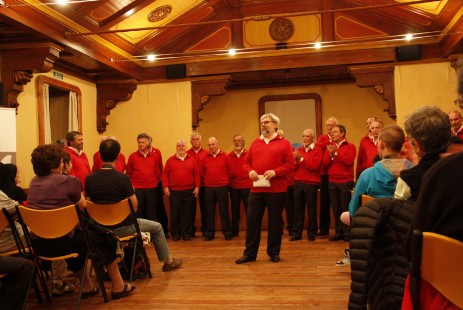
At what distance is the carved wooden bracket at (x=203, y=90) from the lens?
8258 millimetres

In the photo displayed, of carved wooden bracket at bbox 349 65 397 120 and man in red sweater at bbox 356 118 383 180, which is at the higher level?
carved wooden bracket at bbox 349 65 397 120

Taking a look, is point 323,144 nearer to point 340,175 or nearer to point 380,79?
point 340,175

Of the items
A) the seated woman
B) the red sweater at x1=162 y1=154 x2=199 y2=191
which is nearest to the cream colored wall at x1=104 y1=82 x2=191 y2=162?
the red sweater at x1=162 y1=154 x2=199 y2=191

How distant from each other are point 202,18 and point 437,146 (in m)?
6.52

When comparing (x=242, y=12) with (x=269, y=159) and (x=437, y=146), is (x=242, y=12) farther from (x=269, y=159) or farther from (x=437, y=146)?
(x=437, y=146)

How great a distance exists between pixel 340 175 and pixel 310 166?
1.33 ft

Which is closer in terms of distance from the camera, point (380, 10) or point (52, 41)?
point (52, 41)

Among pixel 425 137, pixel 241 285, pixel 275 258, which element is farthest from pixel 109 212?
pixel 425 137

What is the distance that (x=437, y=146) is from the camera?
6.90 feet

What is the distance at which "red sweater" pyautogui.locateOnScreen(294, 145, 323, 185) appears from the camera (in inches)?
249

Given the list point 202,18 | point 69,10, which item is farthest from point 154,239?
point 202,18

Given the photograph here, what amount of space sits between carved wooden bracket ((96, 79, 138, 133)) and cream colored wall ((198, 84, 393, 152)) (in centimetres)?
212

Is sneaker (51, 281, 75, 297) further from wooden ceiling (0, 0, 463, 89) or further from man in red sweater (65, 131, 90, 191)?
wooden ceiling (0, 0, 463, 89)

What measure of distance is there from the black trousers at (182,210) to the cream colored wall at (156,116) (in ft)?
5.74
